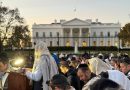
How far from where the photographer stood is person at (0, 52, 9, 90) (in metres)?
7.59

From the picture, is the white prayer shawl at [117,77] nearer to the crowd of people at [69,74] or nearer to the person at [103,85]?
the crowd of people at [69,74]

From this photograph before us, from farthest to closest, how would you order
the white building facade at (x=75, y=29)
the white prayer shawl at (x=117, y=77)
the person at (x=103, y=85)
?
the white building facade at (x=75, y=29) < the white prayer shawl at (x=117, y=77) < the person at (x=103, y=85)

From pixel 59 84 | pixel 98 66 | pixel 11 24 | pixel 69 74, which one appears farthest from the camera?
pixel 11 24

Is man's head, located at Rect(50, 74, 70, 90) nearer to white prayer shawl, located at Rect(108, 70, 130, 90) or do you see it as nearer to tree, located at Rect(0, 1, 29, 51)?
white prayer shawl, located at Rect(108, 70, 130, 90)

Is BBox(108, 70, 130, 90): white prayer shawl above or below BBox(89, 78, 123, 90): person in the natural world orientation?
below

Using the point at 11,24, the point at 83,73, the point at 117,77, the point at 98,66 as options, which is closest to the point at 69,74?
the point at 98,66

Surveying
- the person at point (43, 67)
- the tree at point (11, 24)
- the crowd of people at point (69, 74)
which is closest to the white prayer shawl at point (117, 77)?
the crowd of people at point (69, 74)

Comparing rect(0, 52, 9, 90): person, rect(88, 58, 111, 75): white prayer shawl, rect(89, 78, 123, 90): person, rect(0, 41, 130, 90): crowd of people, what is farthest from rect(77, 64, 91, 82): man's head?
rect(89, 78, 123, 90): person

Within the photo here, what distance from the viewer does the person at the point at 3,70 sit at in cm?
759

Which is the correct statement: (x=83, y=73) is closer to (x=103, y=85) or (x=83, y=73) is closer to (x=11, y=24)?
(x=103, y=85)

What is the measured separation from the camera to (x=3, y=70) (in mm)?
7715

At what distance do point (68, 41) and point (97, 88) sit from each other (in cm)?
11932

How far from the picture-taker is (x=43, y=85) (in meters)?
9.73

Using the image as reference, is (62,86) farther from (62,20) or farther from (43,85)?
(62,20)
